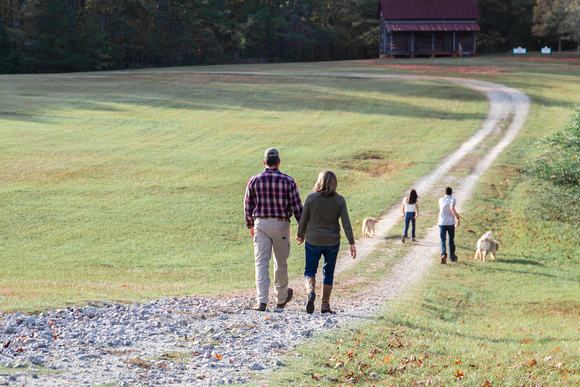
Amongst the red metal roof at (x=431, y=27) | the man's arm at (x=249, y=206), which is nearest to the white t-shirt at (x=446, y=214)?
the man's arm at (x=249, y=206)

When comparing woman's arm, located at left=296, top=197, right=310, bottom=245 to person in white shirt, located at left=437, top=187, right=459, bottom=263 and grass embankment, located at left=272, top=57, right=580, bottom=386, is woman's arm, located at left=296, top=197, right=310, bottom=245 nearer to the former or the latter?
grass embankment, located at left=272, top=57, right=580, bottom=386

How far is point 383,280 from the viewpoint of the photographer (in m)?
14.5

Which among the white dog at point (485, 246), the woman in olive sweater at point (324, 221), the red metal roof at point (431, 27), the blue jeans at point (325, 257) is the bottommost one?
the white dog at point (485, 246)

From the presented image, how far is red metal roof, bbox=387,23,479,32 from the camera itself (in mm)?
69875

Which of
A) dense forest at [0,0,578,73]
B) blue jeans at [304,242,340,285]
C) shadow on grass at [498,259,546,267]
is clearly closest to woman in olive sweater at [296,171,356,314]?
blue jeans at [304,242,340,285]

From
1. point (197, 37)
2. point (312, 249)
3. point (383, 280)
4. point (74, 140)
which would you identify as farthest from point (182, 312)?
point (197, 37)

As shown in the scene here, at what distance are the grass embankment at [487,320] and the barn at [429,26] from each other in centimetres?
4626

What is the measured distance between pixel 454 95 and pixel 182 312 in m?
37.3

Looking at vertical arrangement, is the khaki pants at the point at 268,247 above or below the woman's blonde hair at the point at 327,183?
below

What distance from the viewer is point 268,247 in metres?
9.40

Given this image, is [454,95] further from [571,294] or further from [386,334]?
[386,334]

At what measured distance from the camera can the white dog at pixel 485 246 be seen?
55.0 feet

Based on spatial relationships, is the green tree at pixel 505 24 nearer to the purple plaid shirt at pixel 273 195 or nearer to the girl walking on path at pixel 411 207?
the girl walking on path at pixel 411 207

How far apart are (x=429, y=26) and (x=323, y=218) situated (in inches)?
2615
